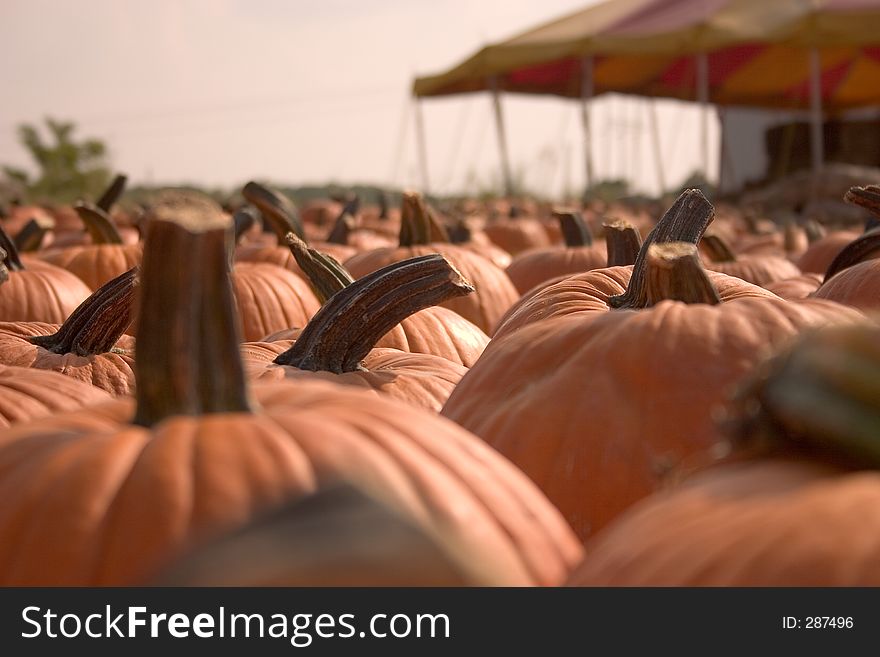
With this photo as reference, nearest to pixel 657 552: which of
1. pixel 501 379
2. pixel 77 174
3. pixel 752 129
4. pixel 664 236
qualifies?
pixel 501 379

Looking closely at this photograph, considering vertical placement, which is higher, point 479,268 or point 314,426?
point 314,426

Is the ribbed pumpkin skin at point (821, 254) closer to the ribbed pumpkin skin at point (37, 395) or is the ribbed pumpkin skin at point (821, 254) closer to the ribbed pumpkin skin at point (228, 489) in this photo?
the ribbed pumpkin skin at point (37, 395)

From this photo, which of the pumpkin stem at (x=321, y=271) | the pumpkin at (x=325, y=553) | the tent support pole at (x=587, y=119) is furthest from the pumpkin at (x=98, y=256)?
the tent support pole at (x=587, y=119)

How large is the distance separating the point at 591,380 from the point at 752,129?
35.4 meters

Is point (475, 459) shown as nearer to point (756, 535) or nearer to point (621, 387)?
point (756, 535)

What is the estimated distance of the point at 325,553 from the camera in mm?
1210

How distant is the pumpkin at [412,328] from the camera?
11.5ft

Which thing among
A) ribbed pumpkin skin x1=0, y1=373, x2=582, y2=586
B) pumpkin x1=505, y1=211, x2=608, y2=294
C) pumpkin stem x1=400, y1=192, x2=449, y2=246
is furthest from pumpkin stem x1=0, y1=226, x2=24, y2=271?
ribbed pumpkin skin x1=0, y1=373, x2=582, y2=586

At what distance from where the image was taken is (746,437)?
144cm

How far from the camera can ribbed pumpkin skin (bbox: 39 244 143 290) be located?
18.1 ft

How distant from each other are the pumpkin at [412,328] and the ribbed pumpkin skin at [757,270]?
5.44 ft

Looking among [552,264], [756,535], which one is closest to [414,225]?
[552,264]
